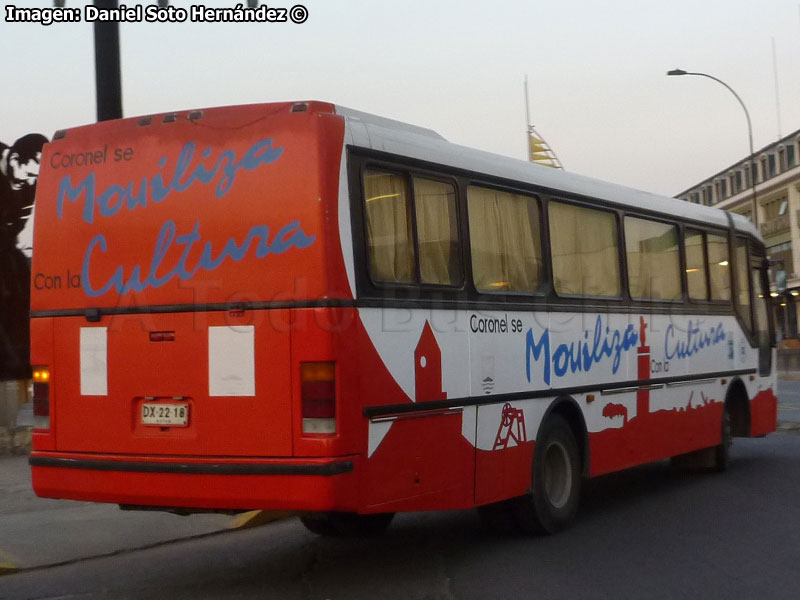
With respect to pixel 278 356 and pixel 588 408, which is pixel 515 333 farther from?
pixel 278 356

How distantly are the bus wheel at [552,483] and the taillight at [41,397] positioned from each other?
141 inches

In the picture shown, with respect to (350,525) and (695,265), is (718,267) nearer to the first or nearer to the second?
(695,265)

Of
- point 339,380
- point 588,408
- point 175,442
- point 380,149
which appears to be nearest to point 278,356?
point 339,380

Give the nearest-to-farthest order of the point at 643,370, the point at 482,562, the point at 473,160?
the point at 482,562, the point at 473,160, the point at 643,370

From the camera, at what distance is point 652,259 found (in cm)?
1130

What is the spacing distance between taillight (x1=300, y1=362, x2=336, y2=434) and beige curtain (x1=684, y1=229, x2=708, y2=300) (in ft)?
21.4

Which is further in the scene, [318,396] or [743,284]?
[743,284]

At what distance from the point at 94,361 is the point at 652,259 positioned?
5958mm

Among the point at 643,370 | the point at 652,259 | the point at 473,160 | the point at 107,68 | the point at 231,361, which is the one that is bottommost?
the point at 643,370

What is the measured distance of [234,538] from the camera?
973 cm

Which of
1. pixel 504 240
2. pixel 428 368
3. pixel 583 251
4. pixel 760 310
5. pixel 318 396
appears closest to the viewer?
pixel 318 396

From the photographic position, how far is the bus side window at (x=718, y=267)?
12938 mm

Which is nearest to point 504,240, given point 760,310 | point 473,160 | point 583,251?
point 473,160

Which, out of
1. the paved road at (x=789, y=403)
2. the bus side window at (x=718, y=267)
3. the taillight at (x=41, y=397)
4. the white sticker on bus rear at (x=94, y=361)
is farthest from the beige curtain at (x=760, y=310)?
the taillight at (x=41, y=397)
